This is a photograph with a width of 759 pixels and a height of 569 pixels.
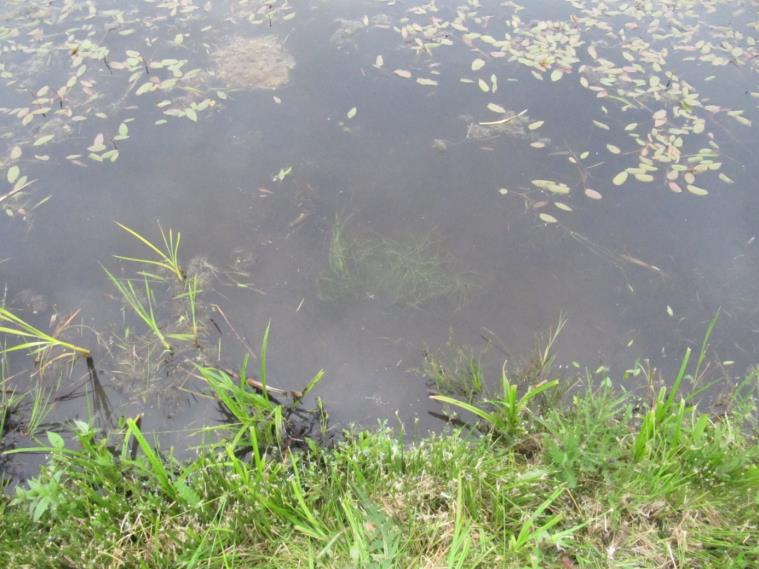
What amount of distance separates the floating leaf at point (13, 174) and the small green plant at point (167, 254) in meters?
0.79

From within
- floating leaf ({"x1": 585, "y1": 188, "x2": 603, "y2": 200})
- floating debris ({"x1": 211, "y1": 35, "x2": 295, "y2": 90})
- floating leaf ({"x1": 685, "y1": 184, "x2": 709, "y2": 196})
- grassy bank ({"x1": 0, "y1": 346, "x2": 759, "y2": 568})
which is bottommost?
grassy bank ({"x1": 0, "y1": 346, "x2": 759, "y2": 568})

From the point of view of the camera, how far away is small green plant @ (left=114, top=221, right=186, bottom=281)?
2717mm

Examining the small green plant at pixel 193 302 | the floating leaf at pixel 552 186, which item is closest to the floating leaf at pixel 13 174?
the small green plant at pixel 193 302

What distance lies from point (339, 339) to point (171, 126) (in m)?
2.06

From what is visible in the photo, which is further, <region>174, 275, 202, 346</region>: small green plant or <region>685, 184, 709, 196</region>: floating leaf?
<region>685, 184, 709, 196</region>: floating leaf

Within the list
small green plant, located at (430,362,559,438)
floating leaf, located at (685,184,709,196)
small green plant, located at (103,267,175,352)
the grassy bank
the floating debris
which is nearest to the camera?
the grassy bank

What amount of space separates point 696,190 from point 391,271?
1950mm

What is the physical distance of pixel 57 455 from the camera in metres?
1.90

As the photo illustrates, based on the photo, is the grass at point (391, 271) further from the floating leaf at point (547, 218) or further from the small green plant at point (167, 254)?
the small green plant at point (167, 254)

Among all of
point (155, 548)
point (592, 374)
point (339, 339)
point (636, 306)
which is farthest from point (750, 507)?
point (155, 548)

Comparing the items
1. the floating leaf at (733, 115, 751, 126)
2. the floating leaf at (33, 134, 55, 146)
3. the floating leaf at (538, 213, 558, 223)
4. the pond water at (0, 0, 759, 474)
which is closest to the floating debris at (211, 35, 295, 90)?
the pond water at (0, 0, 759, 474)

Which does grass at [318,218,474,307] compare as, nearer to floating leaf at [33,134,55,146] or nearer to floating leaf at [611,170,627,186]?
floating leaf at [611,170,627,186]

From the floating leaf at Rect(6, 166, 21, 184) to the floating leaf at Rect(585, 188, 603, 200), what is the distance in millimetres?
3492

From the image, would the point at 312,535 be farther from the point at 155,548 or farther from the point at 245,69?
the point at 245,69
